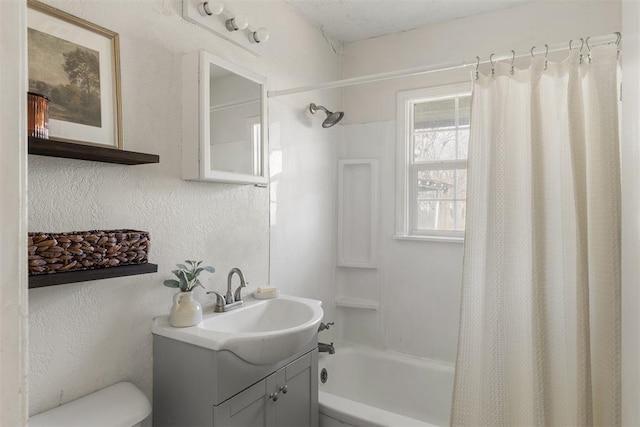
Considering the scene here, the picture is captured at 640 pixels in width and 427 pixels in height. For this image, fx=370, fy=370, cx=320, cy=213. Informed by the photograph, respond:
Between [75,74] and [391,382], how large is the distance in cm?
243

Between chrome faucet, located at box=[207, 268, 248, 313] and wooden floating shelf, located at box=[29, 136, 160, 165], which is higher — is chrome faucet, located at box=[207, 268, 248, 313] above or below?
below

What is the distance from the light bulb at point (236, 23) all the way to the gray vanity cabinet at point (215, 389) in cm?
141

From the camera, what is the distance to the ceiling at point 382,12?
2.28 m

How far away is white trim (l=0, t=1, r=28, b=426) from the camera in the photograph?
27 centimetres

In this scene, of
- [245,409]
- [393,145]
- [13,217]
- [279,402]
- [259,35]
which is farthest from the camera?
[393,145]

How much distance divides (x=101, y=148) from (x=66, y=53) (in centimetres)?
33

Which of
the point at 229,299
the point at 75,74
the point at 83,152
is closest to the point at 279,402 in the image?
the point at 229,299

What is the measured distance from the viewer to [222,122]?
5.37ft

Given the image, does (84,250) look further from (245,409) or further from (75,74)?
(245,409)

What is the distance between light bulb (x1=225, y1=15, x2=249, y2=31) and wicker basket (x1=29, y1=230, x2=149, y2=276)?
3.52 ft

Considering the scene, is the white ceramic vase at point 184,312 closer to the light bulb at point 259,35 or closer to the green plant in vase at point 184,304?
the green plant in vase at point 184,304

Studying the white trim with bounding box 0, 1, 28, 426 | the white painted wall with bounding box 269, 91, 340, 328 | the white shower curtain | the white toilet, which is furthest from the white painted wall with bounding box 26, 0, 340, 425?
the white shower curtain

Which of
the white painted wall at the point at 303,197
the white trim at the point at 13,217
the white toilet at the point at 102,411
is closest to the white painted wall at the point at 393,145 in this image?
the white painted wall at the point at 303,197

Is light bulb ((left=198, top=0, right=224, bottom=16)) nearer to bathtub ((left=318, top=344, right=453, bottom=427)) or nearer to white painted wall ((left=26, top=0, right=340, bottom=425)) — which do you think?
white painted wall ((left=26, top=0, right=340, bottom=425))
